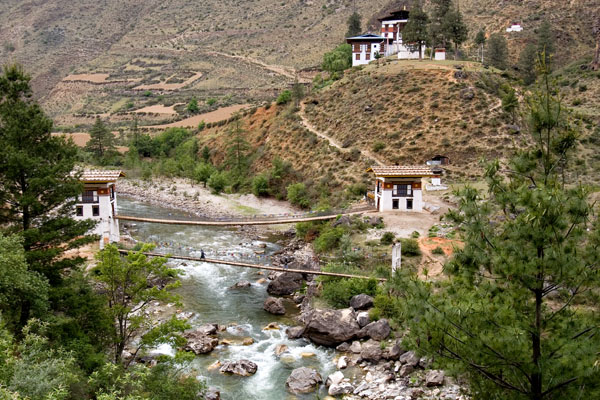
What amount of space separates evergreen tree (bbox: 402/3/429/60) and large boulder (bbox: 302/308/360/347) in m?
39.1

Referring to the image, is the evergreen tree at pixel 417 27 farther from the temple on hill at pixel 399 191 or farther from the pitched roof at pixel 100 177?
the pitched roof at pixel 100 177

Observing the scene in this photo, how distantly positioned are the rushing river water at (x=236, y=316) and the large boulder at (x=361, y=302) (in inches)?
108

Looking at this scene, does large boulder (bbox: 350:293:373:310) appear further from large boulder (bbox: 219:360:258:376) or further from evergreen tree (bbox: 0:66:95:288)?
evergreen tree (bbox: 0:66:95:288)

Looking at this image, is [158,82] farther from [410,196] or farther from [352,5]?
[410,196]

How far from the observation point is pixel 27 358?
452 inches

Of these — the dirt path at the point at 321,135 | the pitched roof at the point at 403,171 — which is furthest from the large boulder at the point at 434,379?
the dirt path at the point at 321,135

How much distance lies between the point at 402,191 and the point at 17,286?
23.2 metres

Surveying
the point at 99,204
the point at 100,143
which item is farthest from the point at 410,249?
the point at 100,143

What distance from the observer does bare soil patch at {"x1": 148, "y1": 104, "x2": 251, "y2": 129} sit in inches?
3036

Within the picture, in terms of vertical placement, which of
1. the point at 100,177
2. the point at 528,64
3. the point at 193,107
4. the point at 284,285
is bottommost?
the point at 284,285

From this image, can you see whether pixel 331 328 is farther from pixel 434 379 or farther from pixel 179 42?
pixel 179 42

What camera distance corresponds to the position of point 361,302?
23.1 m

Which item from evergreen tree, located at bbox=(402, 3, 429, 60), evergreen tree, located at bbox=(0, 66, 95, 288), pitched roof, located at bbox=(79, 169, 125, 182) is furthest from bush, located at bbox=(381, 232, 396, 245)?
evergreen tree, located at bbox=(402, 3, 429, 60)

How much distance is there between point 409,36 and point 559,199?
48.1m
